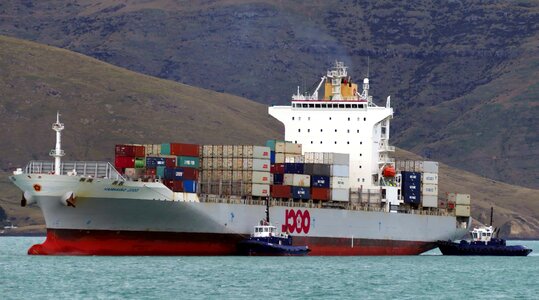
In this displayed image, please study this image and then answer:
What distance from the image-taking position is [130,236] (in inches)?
3524

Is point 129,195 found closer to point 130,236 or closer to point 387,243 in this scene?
point 130,236

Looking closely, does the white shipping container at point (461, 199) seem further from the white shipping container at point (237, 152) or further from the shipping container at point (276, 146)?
the white shipping container at point (237, 152)

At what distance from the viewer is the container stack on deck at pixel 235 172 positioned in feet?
313

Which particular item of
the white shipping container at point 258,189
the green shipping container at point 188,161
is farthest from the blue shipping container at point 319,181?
the green shipping container at point 188,161

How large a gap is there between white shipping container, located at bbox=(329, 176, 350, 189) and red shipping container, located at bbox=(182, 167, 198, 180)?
10.9m

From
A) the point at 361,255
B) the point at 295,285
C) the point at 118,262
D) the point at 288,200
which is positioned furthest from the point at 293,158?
the point at 295,285

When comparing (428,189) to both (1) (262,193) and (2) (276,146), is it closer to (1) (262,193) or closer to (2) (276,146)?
(2) (276,146)

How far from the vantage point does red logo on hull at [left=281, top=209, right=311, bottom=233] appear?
97.6 meters

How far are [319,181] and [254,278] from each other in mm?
23269

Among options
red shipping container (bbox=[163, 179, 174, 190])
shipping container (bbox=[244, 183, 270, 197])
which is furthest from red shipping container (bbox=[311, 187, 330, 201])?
red shipping container (bbox=[163, 179, 174, 190])

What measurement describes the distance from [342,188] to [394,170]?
22.8ft

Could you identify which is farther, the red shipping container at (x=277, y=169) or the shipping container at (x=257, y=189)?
the red shipping container at (x=277, y=169)

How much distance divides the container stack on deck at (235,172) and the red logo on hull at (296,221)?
289cm

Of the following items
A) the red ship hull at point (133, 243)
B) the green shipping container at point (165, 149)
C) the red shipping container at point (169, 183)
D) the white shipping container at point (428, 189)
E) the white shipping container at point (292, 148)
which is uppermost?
the white shipping container at point (292, 148)
